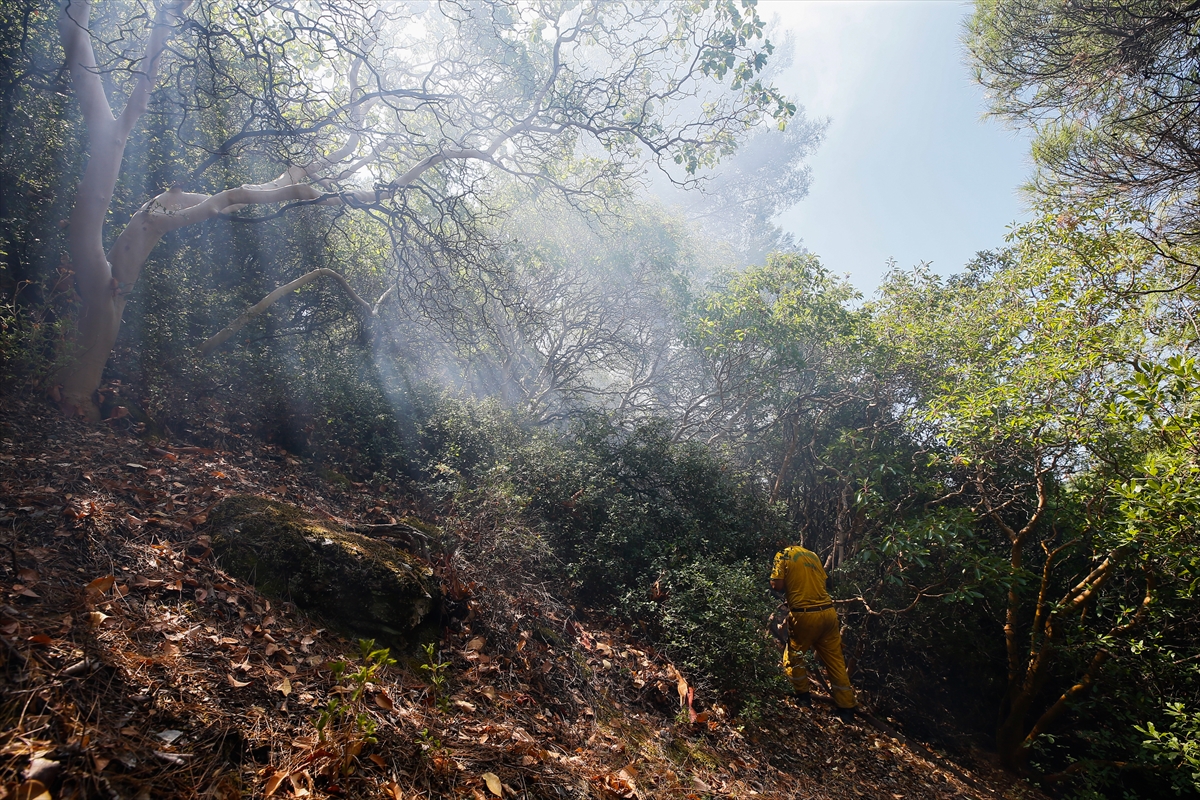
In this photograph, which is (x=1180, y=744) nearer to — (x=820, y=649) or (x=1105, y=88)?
(x=820, y=649)

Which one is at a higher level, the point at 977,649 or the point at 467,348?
the point at 467,348

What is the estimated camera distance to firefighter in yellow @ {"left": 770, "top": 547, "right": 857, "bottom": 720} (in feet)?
19.1

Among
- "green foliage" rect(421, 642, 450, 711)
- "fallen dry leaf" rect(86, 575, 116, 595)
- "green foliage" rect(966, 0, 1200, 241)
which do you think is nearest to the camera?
"fallen dry leaf" rect(86, 575, 116, 595)

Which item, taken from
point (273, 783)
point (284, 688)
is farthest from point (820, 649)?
point (273, 783)

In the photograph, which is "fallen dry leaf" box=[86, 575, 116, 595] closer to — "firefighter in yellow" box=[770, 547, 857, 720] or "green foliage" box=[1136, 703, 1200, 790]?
"firefighter in yellow" box=[770, 547, 857, 720]

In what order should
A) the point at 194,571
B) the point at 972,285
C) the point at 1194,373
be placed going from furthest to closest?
the point at 972,285 < the point at 1194,373 < the point at 194,571

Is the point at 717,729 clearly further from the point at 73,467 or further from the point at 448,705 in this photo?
the point at 73,467

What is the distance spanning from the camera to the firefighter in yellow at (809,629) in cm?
584

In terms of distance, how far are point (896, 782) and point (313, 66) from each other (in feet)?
37.3

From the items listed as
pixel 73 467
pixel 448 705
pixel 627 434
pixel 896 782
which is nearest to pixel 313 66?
pixel 73 467

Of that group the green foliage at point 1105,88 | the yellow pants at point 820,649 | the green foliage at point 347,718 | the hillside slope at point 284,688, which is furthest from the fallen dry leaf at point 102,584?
the green foliage at point 1105,88

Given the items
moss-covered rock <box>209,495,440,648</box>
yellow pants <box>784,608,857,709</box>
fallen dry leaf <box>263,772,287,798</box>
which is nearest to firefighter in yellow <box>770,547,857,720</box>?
yellow pants <box>784,608,857,709</box>

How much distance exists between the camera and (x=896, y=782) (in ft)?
16.5

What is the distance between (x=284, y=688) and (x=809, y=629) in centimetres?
515
